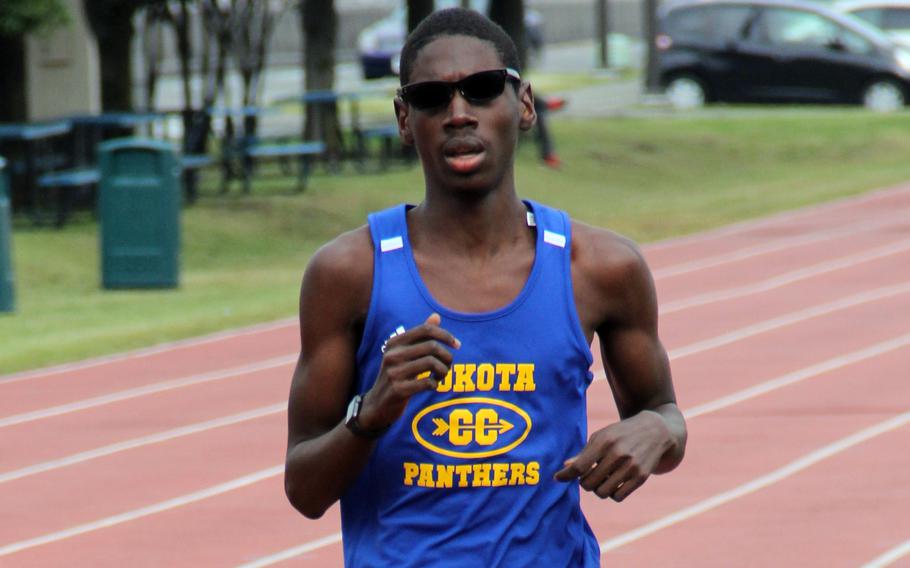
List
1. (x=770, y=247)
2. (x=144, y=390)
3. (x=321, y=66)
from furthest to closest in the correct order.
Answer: (x=321, y=66) → (x=770, y=247) → (x=144, y=390)

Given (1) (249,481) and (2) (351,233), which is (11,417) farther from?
(2) (351,233)

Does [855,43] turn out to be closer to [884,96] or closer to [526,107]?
[884,96]

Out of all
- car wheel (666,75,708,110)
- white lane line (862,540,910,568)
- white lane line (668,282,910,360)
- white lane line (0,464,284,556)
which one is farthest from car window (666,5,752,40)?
white lane line (862,540,910,568)

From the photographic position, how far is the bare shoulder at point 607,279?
2.87 meters

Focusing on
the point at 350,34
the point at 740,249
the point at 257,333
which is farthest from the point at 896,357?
the point at 350,34

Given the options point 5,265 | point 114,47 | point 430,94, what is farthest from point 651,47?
point 430,94

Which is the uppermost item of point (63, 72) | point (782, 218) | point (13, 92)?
point (63, 72)

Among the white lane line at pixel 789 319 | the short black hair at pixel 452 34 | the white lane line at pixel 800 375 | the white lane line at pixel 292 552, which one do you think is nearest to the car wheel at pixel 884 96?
the white lane line at pixel 789 319

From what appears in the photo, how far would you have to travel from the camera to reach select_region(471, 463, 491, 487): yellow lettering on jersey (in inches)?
108

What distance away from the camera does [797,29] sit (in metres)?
28.1

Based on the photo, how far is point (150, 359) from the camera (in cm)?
1062

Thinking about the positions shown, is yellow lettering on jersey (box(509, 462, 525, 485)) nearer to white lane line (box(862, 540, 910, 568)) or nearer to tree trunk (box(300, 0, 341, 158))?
white lane line (box(862, 540, 910, 568))

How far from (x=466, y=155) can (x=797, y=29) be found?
2605 centimetres

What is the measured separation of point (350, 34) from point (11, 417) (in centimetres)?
4390
